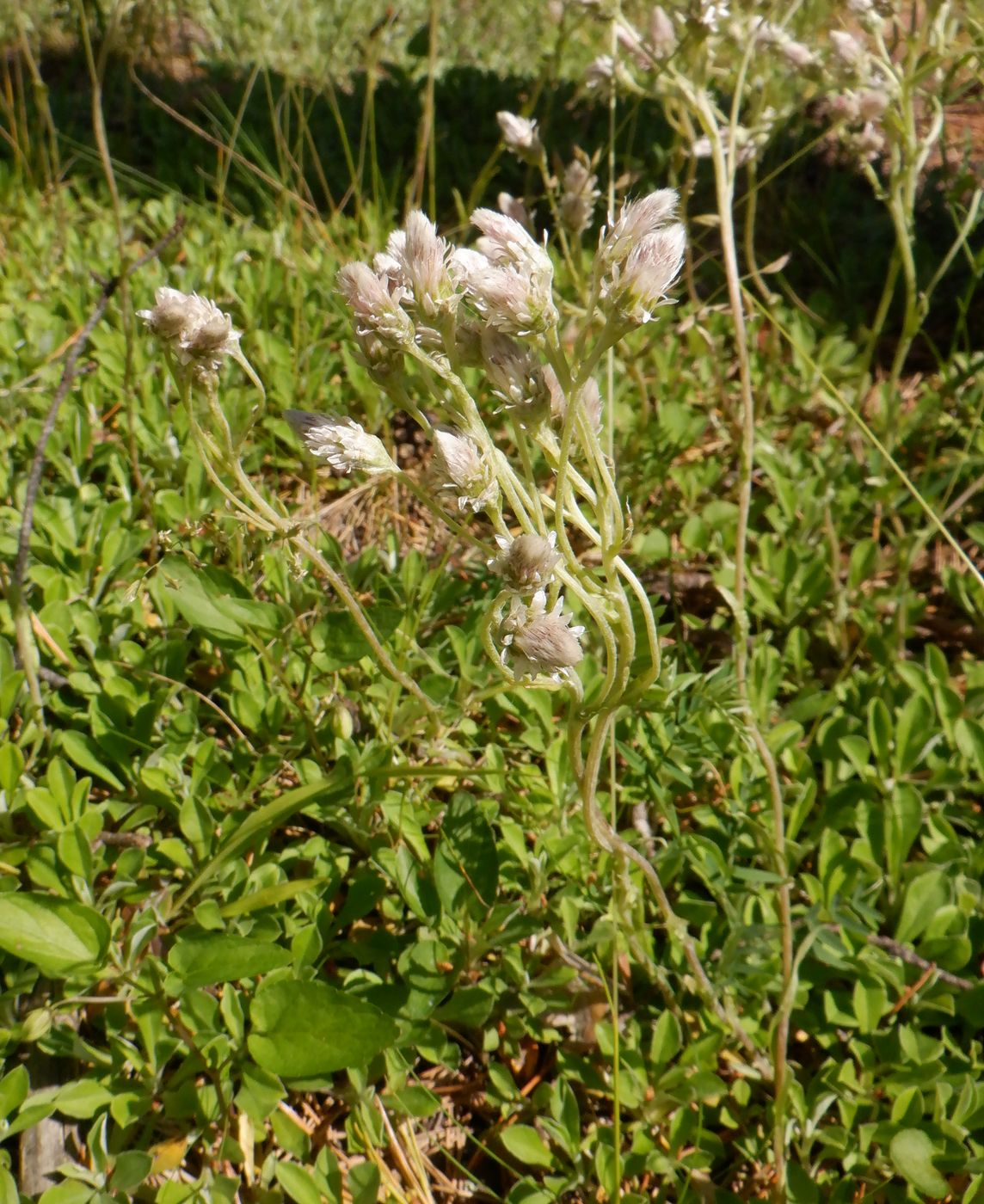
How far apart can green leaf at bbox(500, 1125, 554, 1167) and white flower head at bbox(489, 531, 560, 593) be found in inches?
29.7

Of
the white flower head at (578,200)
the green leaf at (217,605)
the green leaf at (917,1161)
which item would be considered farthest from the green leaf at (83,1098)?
the white flower head at (578,200)

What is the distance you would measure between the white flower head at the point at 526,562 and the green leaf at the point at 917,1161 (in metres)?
0.84

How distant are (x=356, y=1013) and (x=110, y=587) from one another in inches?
41.2

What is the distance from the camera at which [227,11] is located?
522 centimetres

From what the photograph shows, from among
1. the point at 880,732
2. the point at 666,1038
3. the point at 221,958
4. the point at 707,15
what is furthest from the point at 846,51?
the point at 221,958

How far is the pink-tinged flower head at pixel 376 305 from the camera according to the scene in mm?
974

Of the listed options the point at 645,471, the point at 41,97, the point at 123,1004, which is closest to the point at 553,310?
the point at 123,1004

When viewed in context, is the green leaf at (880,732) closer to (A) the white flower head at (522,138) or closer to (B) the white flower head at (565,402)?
(B) the white flower head at (565,402)

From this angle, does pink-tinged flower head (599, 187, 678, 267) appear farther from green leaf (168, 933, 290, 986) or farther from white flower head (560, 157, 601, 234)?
white flower head (560, 157, 601, 234)

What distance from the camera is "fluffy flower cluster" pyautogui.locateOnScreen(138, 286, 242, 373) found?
1.11 m

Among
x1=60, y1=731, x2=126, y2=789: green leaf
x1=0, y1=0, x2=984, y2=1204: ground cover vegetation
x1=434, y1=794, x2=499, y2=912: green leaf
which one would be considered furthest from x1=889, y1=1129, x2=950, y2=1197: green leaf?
x1=60, y1=731, x2=126, y2=789: green leaf

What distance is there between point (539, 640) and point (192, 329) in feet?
1.74

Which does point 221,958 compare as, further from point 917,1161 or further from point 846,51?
point 846,51

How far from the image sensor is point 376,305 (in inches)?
38.6
